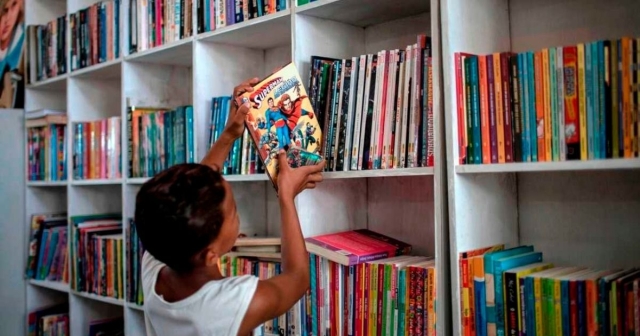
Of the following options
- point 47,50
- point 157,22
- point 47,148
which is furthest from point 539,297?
point 47,50

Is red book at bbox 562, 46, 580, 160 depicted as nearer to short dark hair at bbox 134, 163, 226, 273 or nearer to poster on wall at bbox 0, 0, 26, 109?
short dark hair at bbox 134, 163, 226, 273

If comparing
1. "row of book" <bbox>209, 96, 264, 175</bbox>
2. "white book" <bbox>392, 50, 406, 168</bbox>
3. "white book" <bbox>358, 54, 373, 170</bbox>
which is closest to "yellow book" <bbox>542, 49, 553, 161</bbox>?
"white book" <bbox>392, 50, 406, 168</bbox>

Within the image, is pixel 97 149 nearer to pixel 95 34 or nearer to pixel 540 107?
pixel 95 34

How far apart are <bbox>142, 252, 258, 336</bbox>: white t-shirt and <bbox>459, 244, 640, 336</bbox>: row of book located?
1.61 feet

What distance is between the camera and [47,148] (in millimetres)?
2885

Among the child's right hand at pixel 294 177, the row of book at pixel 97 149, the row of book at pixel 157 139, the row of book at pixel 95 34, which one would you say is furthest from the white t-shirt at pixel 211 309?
the row of book at pixel 95 34

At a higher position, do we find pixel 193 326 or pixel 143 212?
pixel 143 212

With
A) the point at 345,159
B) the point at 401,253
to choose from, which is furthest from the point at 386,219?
the point at 345,159

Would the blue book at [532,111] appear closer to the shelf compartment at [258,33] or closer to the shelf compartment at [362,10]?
the shelf compartment at [362,10]

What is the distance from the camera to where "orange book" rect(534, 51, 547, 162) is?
4.13ft

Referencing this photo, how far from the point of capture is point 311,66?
5.61ft

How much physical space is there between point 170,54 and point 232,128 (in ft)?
2.51

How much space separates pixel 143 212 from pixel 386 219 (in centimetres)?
86

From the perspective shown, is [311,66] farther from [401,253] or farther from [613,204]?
[613,204]
